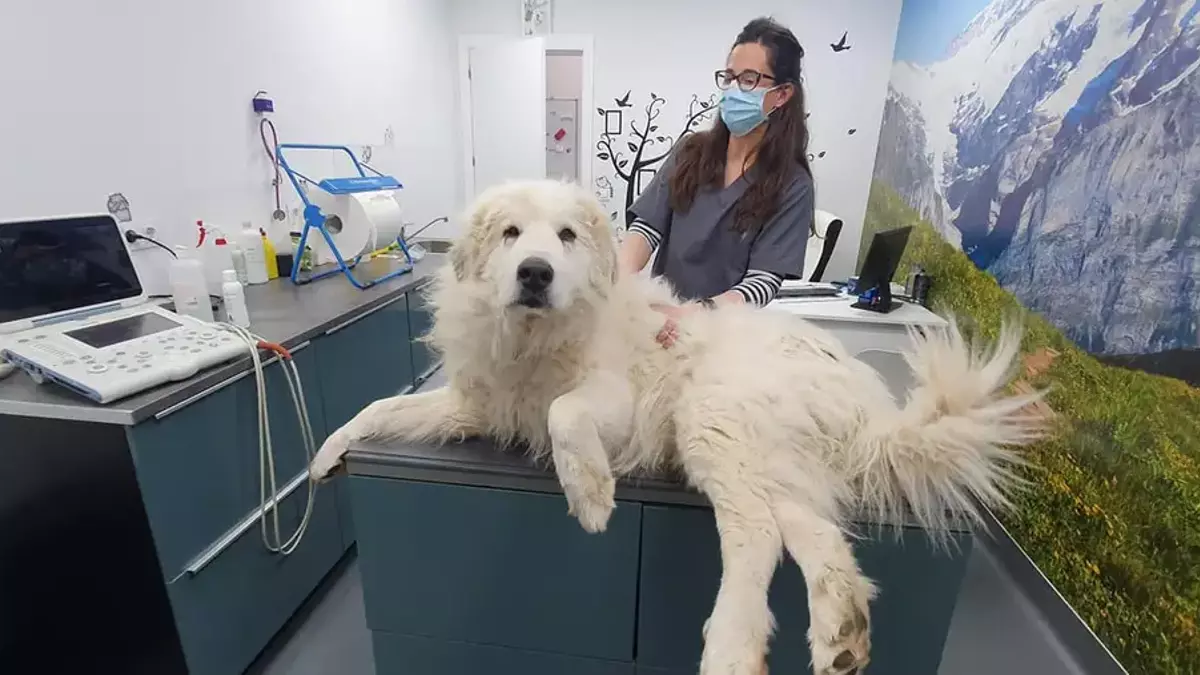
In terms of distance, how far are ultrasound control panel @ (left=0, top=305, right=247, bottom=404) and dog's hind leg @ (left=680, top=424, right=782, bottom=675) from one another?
1.21m

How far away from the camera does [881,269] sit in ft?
9.62

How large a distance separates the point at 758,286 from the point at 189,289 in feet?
5.76

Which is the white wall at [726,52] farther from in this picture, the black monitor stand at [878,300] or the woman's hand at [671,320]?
the woman's hand at [671,320]

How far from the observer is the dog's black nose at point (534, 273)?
1.05 meters

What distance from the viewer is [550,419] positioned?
106cm

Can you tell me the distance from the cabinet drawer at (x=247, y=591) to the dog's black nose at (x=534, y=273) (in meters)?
1.21

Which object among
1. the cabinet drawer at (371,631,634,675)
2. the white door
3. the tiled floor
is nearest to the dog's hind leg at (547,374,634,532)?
the cabinet drawer at (371,631,634,675)

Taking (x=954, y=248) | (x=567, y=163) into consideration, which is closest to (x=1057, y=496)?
(x=954, y=248)

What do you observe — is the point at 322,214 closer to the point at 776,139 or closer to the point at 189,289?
the point at 189,289

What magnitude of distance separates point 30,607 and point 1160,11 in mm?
3584

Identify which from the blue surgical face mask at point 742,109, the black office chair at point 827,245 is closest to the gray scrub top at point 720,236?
the blue surgical face mask at point 742,109

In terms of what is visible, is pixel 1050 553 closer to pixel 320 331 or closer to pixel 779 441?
pixel 779 441

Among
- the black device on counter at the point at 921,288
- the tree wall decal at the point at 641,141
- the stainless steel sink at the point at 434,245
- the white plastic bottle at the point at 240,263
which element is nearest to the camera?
the white plastic bottle at the point at 240,263

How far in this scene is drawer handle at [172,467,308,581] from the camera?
59.8 inches
